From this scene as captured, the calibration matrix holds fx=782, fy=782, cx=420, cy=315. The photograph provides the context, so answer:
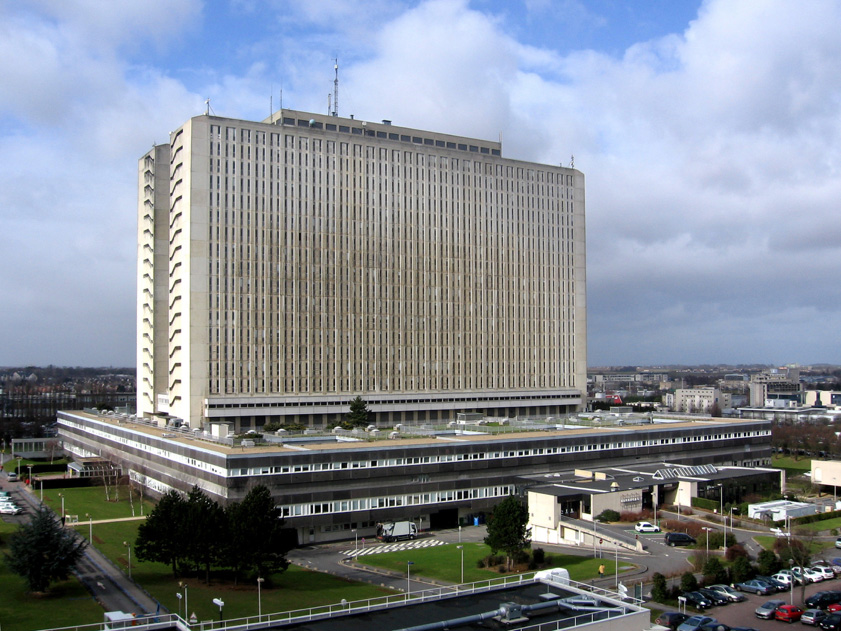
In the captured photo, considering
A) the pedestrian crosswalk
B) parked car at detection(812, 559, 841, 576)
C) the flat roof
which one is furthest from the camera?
the flat roof

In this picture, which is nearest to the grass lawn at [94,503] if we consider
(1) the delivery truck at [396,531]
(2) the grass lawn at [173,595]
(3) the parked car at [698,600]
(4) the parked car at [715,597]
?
(2) the grass lawn at [173,595]

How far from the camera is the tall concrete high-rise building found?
412 ft

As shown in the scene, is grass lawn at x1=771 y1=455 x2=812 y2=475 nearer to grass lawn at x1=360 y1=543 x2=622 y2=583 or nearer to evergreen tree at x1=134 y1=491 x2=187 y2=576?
grass lawn at x1=360 y1=543 x2=622 y2=583

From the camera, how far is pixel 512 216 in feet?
512

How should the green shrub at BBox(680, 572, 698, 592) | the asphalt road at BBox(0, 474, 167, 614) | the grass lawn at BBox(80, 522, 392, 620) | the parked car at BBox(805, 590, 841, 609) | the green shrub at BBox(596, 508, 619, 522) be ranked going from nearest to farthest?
the grass lawn at BBox(80, 522, 392, 620)
the asphalt road at BBox(0, 474, 167, 614)
the parked car at BBox(805, 590, 841, 609)
the green shrub at BBox(680, 572, 698, 592)
the green shrub at BBox(596, 508, 619, 522)

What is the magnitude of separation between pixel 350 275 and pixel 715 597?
310 feet

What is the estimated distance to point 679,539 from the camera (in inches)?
2771

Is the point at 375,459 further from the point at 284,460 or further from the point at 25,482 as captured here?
the point at 25,482

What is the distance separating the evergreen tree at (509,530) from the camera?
6059 cm

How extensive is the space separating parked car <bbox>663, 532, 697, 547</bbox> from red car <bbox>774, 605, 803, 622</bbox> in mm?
20566

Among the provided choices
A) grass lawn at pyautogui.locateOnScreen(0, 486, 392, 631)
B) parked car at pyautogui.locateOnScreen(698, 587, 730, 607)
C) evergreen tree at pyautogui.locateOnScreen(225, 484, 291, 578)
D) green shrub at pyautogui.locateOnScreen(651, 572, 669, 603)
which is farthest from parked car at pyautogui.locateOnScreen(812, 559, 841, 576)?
evergreen tree at pyautogui.locateOnScreen(225, 484, 291, 578)

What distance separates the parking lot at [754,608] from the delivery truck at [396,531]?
1248 inches

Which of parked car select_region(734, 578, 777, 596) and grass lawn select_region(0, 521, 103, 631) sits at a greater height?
grass lawn select_region(0, 521, 103, 631)

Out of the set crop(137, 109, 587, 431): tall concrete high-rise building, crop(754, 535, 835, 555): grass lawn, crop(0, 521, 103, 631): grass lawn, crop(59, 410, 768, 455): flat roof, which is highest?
crop(137, 109, 587, 431): tall concrete high-rise building
